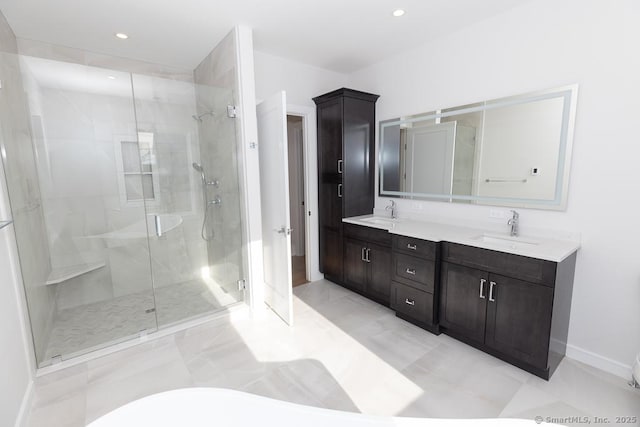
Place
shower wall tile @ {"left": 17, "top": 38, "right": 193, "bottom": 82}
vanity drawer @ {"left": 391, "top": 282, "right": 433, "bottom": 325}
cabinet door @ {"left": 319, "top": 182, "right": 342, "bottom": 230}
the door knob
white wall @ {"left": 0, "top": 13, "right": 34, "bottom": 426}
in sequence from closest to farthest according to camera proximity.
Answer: white wall @ {"left": 0, "top": 13, "right": 34, "bottom": 426}, vanity drawer @ {"left": 391, "top": 282, "right": 433, "bottom": 325}, the door knob, shower wall tile @ {"left": 17, "top": 38, "right": 193, "bottom": 82}, cabinet door @ {"left": 319, "top": 182, "right": 342, "bottom": 230}

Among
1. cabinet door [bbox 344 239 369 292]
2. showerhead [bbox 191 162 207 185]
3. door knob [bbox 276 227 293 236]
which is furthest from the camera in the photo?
cabinet door [bbox 344 239 369 292]

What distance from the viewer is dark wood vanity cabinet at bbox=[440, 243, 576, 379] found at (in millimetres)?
1946

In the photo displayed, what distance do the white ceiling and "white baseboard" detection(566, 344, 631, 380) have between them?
105 inches

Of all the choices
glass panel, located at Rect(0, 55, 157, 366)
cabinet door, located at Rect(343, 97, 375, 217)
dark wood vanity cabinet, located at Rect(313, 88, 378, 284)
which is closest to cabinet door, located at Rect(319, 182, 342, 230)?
dark wood vanity cabinet, located at Rect(313, 88, 378, 284)

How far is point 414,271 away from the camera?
104 inches

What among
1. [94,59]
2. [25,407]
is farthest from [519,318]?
[94,59]

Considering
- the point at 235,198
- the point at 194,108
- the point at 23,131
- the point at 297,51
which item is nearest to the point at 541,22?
the point at 297,51

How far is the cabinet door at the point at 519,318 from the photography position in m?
1.95

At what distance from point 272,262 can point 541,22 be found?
3.01m

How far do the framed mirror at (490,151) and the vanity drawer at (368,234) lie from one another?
1.95 ft

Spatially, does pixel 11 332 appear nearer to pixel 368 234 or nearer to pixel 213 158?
pixel 213 158

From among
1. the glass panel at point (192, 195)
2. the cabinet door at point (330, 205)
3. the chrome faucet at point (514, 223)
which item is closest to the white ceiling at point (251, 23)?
the glass panel at point (192, 195)

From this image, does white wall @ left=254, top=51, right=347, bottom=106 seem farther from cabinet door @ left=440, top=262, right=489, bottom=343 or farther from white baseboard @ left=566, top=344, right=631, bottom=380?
white baseboard @ left=566, top=344, right=631, bottom=380

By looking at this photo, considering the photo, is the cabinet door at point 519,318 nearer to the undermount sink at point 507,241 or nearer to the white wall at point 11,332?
the undermount sink at point 507,241
